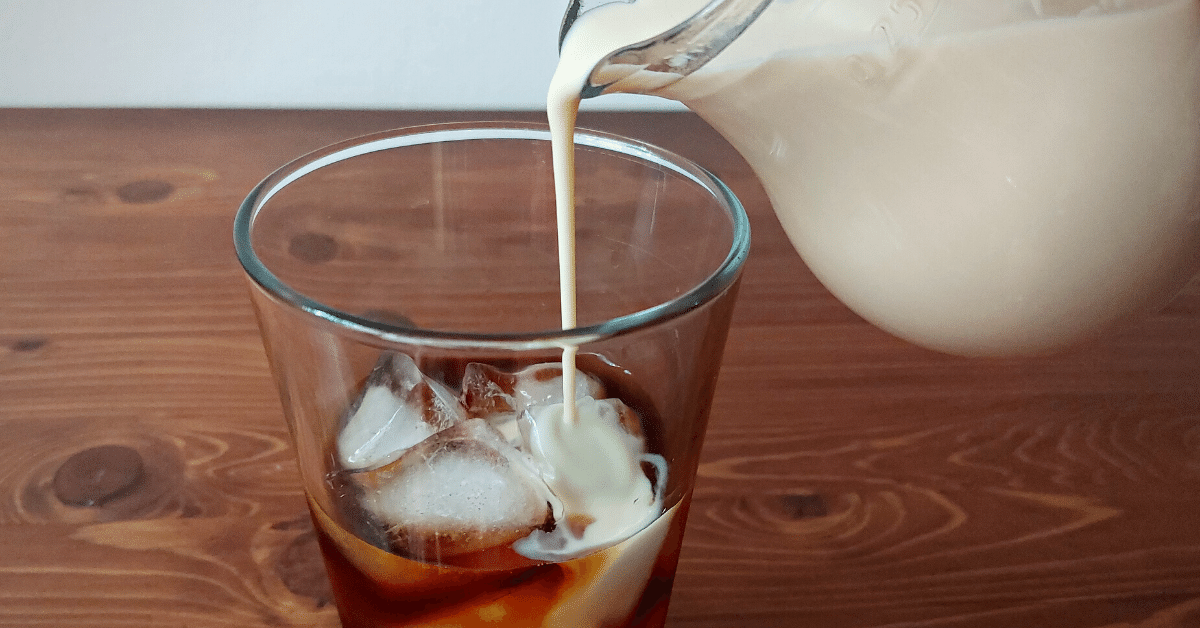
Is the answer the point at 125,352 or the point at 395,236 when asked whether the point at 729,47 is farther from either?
the point at 125,352

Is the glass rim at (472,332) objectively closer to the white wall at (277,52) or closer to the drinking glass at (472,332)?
the drinking glass at (472,332)

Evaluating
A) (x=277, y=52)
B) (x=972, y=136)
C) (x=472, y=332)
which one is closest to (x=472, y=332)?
(x=472, y=332)

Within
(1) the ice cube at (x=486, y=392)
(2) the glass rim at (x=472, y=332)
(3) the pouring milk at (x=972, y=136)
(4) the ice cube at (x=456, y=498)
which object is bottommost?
(4) the ice cube at (x=456, y=498)

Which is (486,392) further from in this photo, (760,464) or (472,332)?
(760,464)

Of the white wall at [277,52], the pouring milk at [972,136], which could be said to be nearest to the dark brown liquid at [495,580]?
the pouring milk at [972,136]

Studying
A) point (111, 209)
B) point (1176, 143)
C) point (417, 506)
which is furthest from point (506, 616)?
point (111, 209)

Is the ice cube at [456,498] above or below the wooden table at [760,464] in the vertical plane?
above

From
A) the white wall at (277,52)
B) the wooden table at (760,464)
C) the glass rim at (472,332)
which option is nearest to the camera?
the glass rim at (472,332)
